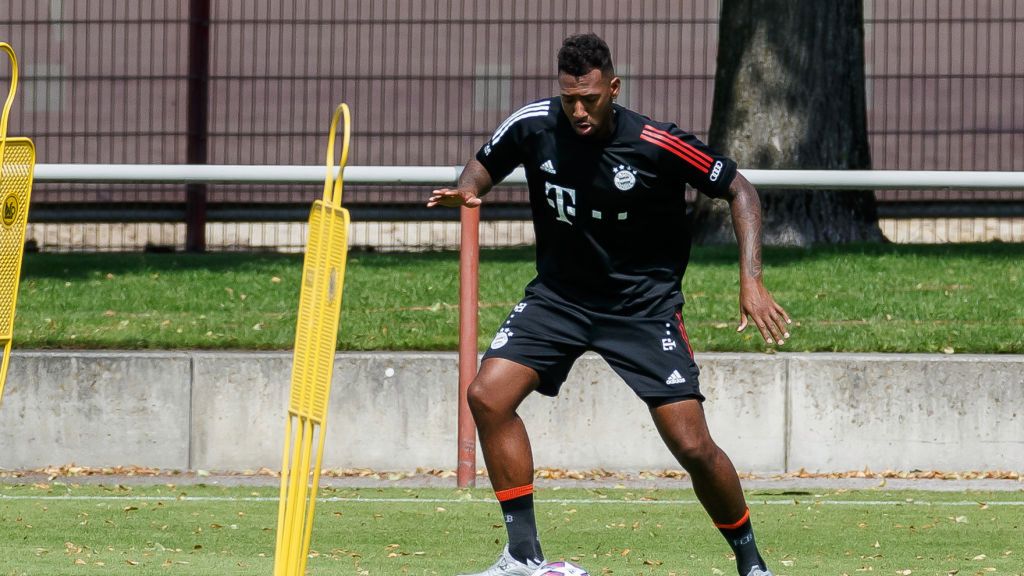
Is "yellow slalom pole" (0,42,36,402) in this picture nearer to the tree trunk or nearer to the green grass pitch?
the green grass pitch

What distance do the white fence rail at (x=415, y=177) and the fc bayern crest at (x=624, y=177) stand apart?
2.59 metres

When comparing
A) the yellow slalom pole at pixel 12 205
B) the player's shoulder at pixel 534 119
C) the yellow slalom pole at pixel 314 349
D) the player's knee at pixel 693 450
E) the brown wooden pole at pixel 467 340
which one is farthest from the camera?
the brown wooden pole at pixel 467 340

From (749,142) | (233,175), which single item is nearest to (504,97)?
(749,142)

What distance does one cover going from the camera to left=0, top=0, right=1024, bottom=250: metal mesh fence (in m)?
16.2

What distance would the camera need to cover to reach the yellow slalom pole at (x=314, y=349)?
4.18 metres

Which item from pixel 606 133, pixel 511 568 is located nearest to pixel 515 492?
pixel 511 568

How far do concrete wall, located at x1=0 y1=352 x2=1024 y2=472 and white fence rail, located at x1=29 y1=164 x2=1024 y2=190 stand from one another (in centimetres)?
91

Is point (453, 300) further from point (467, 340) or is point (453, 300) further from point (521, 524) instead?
point (521, 524)

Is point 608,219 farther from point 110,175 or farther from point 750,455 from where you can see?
point 110,175

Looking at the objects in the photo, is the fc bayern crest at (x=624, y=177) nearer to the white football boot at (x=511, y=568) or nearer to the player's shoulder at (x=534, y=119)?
the player's shoulder at (x=534, y=119)

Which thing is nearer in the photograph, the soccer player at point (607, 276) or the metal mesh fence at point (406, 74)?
the soccer player at point (607, 276)

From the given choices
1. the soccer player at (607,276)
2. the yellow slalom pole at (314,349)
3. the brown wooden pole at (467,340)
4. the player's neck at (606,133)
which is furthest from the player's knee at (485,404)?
the brown wooden pole at (467,340)

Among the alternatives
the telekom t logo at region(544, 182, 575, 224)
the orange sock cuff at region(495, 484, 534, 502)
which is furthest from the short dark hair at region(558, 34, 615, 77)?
the orange sock cuff at region(495, 484, 534, 502)

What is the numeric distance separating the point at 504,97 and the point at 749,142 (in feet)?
11.6
